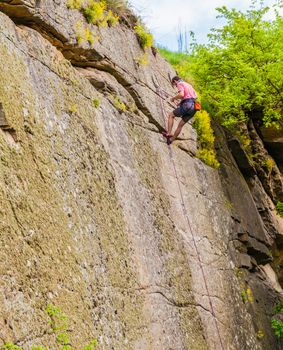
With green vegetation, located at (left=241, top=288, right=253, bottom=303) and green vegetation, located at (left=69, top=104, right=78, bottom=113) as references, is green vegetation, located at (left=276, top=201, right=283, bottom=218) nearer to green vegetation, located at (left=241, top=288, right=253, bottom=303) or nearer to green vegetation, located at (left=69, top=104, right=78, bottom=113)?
green vegetation, located at (left=241, top=288, right=253, bottom=303)

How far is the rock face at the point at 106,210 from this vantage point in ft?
20.1

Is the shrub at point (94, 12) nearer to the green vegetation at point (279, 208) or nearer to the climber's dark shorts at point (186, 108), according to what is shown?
the climber's dark shorts at point (186, 108)

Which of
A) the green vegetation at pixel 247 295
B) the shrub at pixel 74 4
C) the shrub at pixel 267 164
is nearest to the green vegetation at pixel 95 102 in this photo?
the shrub at pixel 74 4

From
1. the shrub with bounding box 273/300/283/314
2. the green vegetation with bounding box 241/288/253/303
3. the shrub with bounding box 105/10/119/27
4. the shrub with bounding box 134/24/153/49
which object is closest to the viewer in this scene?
the shrub with bounding box 105/10/119/27

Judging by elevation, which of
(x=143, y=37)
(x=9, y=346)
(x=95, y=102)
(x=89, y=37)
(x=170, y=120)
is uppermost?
(x=143, y=37)

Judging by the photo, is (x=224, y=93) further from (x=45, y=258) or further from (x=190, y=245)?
(x=45, y=258)

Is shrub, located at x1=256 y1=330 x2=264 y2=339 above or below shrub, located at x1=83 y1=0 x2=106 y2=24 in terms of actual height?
below

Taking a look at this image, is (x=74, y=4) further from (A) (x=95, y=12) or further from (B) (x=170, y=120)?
(B) (x=170, y=120)

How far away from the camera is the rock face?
614 cm

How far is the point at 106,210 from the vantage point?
812 centimetres

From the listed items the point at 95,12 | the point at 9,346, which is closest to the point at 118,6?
the point at 95,12

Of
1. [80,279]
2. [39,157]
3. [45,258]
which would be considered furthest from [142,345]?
[39,157]

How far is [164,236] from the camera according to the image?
31.9ft

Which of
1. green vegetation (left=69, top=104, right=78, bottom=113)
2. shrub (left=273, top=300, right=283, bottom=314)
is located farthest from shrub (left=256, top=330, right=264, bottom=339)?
green vegetation (left=69, top=104, right=78, bottom=113)
